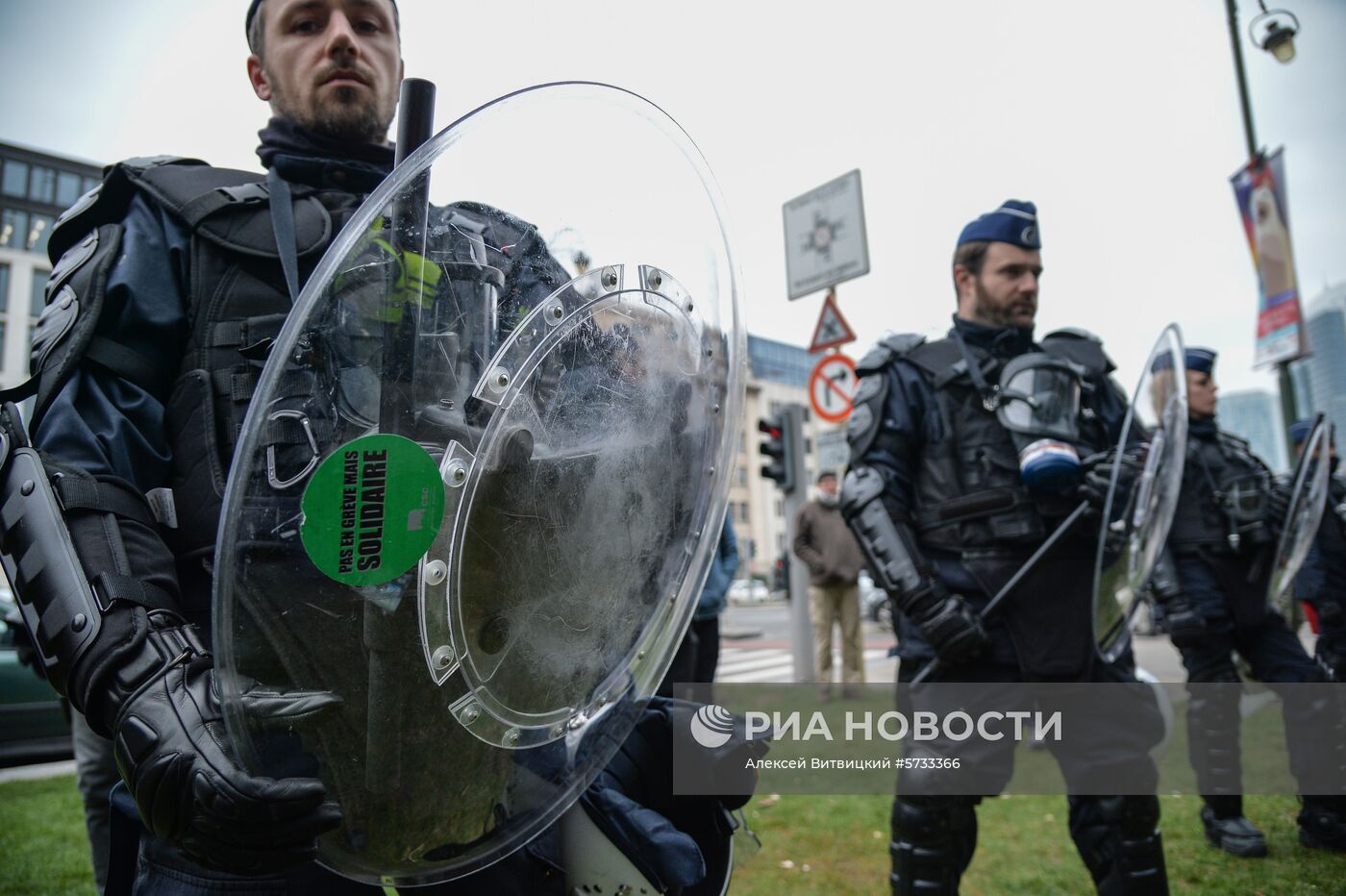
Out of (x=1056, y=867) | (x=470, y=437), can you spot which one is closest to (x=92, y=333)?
(x=470, y=437)

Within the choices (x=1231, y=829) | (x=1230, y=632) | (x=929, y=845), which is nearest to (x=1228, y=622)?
(x=1230, y=632)

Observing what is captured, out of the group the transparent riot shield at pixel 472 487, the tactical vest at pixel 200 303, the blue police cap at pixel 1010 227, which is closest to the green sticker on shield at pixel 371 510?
the transparent riot shield at pixel 472 487

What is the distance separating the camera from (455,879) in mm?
1063

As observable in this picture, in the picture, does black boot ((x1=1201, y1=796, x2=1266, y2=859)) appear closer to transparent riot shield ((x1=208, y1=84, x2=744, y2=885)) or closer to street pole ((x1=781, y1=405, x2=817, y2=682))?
transparent riot shield ((x1=208, y1=84, x2=744, y2=885))

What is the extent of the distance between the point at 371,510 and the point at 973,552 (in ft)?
6.56

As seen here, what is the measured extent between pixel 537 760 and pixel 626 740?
0.24 metres

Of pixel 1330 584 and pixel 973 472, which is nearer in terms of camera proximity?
pixel 973 472

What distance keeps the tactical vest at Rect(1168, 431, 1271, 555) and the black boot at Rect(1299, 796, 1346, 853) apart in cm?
112

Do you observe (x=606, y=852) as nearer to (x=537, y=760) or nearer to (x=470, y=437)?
(x=537, y=760)

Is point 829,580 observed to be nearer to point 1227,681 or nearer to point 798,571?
point 798,571

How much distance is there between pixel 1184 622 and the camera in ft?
11.8

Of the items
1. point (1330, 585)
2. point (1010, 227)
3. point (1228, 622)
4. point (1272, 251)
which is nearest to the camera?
point (1010, 227)

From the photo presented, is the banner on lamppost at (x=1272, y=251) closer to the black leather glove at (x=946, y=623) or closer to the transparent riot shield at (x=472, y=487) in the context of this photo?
the black leather glove at (x=946, y=623)

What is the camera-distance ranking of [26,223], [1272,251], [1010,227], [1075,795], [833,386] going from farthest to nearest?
1. [26,223]
2. [833,386]
3. [1272,251]
4. [1010,227]
5. [1075,795]
